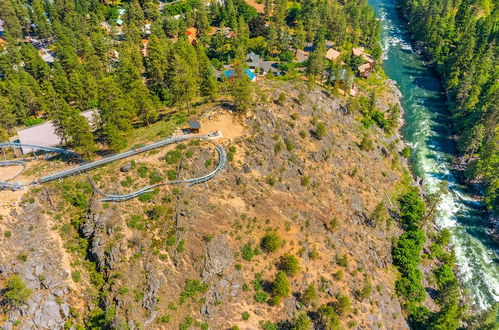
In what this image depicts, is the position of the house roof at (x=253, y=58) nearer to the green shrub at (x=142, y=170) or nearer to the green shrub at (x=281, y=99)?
the green shrub at (x=281, y=99)

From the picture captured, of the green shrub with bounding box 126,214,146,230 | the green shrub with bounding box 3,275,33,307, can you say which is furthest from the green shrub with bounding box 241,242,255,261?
the green shrub with bounding box 3,275,33,307

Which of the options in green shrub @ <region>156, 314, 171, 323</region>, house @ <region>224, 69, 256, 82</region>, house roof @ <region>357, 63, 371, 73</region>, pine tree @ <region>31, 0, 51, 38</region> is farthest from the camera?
pine tree @ <region>31, 0, 51, 38</region>

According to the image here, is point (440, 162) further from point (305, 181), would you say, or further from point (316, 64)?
point (305, 181)

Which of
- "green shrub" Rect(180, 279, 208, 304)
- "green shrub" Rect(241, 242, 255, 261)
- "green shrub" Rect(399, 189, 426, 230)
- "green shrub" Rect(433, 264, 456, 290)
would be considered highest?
"green shrub" Rect(241, 242, 255, 261)

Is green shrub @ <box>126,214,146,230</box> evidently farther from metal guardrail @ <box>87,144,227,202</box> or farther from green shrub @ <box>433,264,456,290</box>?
green shrub @ <box>433,264,456,290</box>

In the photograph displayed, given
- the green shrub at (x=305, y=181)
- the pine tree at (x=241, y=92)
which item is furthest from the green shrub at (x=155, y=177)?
the green shrub at (x=305, y=181)

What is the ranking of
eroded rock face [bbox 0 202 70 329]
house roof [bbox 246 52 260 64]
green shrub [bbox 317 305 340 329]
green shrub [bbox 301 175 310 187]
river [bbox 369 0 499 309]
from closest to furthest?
eroded rock face [bbox 0 202 70 329] < green shrub [bbox 317 305 340 329] < green shrub [bbox 301 175 310 187] < river [bbox 369 0 499 309] < house roof [bbox 246 52 260 64]
